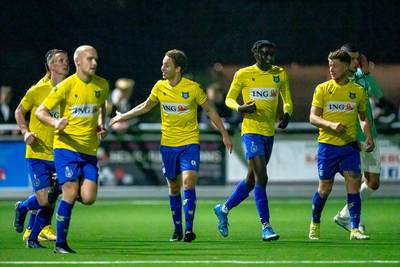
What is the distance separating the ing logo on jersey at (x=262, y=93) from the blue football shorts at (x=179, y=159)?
0.85 metres

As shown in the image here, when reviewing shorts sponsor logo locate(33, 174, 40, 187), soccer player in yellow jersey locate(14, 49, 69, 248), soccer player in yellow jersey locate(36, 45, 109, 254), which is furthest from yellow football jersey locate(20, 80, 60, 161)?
soccer player in yellow jersey locate(36, 45, 109, 254)

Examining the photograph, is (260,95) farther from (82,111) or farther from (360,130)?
(82,111)

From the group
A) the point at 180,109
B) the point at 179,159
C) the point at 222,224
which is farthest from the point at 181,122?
the point at 222,224

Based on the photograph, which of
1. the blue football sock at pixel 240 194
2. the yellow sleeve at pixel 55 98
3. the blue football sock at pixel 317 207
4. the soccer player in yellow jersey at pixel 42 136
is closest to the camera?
the yellow sleeve at pixel 55 98

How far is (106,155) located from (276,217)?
582cm

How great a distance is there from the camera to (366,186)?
47.5ft

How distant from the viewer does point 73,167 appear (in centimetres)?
1140

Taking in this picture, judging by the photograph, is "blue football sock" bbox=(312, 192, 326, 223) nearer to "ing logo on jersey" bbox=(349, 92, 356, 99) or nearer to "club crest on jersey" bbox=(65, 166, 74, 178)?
"ing logo on jersey" bbox=(349, 92, 356, 99)

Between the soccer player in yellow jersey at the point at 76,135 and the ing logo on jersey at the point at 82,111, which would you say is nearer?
the soccer player in yellow jersey at the point at 76,135

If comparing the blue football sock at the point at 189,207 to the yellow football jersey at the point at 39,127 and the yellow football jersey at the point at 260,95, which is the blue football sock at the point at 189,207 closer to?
the yellow football jersey at the point at 260,95

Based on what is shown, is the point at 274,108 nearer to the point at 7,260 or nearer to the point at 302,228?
the point at 302,228

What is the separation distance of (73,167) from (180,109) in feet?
6.60

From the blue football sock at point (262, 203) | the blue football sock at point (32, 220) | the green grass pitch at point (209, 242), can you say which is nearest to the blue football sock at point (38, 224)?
the green grass pitch at point (209, 242)

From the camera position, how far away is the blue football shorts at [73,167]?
11391 mm
